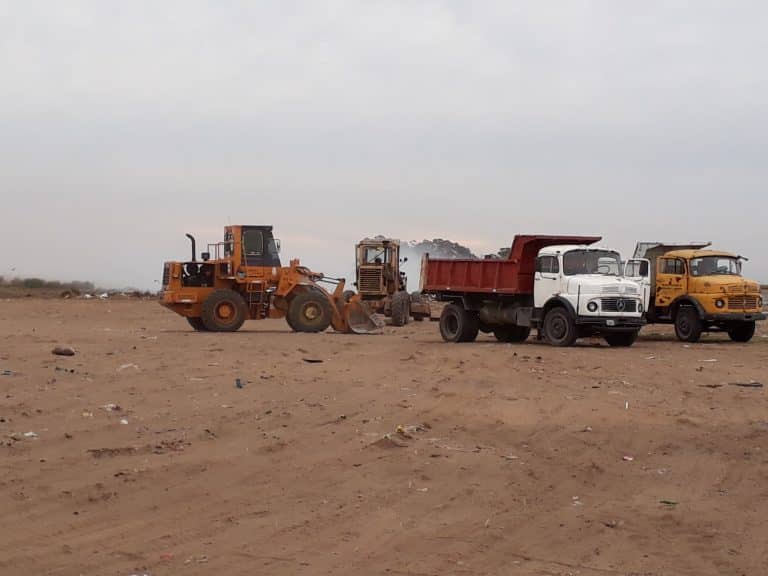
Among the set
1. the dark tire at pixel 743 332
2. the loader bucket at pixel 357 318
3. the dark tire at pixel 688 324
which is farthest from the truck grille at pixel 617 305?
the loader bucket at pixel 357 318

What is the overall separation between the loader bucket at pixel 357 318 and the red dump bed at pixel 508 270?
8.22ft

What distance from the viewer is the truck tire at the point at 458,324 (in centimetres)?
2352

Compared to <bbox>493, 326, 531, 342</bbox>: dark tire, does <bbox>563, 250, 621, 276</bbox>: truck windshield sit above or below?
above

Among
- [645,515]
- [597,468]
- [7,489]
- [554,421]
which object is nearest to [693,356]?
[554,421]

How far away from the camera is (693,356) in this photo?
19859mm

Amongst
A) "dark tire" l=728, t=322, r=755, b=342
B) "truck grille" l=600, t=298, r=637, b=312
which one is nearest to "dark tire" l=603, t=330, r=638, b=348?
"truck grille" l=600, t=298, r=637, b=312

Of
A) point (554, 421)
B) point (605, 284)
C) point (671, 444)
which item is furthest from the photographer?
point (605, 284)

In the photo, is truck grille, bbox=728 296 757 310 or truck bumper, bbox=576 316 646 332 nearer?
truck bumper, bbox=576 316 646 332

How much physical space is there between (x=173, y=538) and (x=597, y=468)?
158 inches

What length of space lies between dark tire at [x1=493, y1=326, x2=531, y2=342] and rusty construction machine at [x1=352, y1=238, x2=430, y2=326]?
6871 mm

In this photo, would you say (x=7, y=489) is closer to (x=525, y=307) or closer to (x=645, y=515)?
(x=645, y=515)

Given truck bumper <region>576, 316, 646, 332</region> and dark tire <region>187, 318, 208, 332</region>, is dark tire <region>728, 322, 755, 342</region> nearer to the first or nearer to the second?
truck bumper <region>576, 316, 646, 332</region>

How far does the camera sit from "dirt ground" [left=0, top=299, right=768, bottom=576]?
22.9ft

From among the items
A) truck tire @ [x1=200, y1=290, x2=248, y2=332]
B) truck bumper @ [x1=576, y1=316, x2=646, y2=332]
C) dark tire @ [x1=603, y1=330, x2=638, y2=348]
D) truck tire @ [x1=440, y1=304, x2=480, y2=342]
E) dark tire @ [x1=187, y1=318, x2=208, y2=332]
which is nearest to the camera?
truck bumper @ [x1=576, y1=316, x2=646, y2=332]
